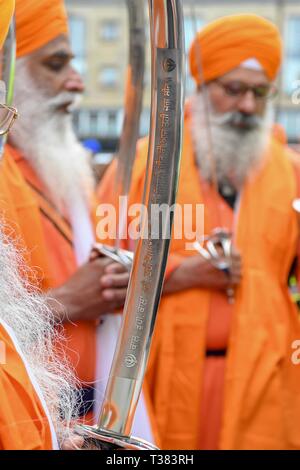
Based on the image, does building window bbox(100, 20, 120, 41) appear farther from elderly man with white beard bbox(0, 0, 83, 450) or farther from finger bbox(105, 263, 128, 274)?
elderly man with white beard bbox(0, 0, 83, 450)

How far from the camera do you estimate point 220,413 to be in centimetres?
345

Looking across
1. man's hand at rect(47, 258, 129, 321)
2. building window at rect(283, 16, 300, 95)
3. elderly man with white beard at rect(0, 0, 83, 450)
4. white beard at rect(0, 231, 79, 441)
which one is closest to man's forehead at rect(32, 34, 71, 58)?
man's hand at rect(47, 258, 129, 321)

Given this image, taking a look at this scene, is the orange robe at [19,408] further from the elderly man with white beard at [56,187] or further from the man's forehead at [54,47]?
the man's forehead at [54,47]

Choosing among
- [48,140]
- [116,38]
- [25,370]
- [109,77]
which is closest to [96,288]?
[48,140]

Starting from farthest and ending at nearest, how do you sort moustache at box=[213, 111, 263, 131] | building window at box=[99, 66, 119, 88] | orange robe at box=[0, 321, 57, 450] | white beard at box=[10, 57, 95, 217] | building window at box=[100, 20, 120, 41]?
building window at box=[99, 66, 119, 88] < building window at box=[100, 20, 120, 41] < moustache at box=[213, 111, 263, 131] < white beard at box=[10, 57, 95, 217] < orange robe at box=[0, 321, 57, 450]

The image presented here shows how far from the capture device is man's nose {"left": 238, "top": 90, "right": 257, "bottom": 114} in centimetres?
380

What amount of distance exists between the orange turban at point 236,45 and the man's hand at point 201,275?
2.47ft

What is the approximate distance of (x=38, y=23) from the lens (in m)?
2.89

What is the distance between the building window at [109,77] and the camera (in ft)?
44.4

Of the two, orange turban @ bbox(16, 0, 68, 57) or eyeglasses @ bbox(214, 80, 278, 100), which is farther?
eyeglasses @ bbox(214, 80, 278, 100)

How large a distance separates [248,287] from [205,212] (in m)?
0.29

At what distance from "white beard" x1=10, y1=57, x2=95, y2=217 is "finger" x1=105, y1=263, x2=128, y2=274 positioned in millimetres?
225

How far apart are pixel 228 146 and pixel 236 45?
358 mm

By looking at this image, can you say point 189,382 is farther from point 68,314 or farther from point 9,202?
point 9,202
